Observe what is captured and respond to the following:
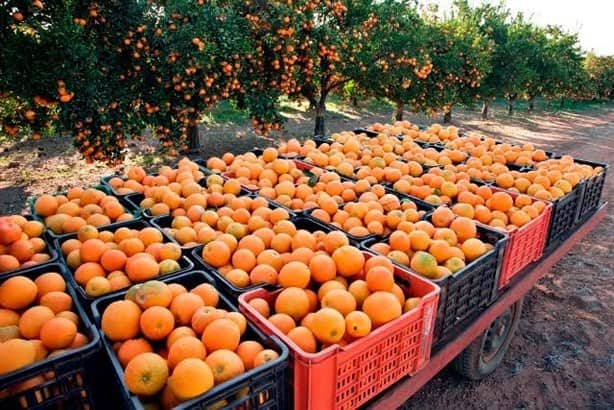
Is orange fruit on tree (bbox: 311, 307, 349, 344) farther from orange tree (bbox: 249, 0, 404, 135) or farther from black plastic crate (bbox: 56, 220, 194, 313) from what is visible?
orange tree (bbox: 249, 0, 404, 135)

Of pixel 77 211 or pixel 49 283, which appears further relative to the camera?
pixel 77 211

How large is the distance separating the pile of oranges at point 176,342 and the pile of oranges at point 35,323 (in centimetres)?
17

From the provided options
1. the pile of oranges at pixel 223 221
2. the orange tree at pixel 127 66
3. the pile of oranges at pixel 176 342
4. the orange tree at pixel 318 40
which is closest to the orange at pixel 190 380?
the pile of oranges at pixel 176 342

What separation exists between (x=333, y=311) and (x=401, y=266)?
685mm

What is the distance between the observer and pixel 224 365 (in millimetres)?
1628

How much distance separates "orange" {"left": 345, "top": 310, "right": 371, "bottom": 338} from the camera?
189 centimetres

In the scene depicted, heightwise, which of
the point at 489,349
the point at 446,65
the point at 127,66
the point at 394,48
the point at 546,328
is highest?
the point at 394,48

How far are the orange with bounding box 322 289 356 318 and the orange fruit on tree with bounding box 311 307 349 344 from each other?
116 mm

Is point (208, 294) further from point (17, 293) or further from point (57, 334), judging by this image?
point (17, 293)

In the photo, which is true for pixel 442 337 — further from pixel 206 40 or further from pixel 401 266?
pixel 206 40

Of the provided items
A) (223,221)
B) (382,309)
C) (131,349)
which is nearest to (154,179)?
(223,221)

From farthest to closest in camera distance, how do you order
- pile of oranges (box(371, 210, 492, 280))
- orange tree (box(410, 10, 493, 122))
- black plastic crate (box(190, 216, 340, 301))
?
orange tree (box(410, 10, 493, 122))
pile of oranges (box(371, 210, 492, 280))
black plastic crate (box(190, 216, 340, 301))

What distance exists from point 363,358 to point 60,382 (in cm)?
121

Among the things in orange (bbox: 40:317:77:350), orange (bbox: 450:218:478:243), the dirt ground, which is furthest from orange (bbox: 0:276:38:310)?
the dirt ground
